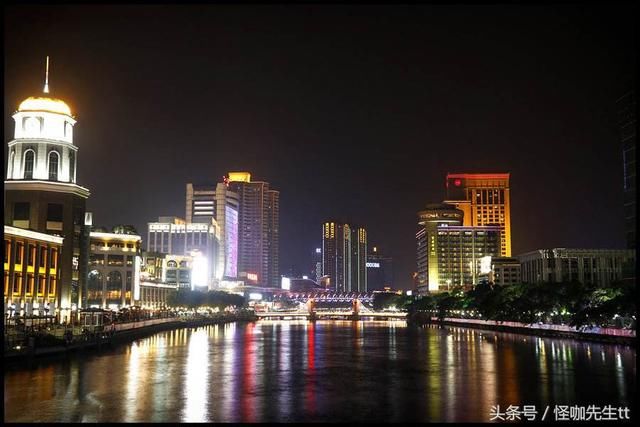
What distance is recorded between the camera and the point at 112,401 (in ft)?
120

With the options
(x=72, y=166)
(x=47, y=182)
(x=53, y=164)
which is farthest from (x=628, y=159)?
(x=47, y=182)

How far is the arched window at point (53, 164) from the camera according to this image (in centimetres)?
8481

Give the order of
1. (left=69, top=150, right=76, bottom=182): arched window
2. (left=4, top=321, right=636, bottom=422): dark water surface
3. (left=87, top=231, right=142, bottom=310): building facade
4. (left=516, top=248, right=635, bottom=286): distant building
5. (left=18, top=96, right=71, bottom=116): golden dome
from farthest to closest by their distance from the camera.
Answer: (left=516, top=248, right=635, bottom=286): distant building
(left=87, top=231, right=142, bottom=310): building facade
(left=69, top=150, right=76, bottom=182): arched window
(left=18, top=96, right=71, bottom=116): golden dome
(left=4, top=321, right=636, bottom=422): dark water surface

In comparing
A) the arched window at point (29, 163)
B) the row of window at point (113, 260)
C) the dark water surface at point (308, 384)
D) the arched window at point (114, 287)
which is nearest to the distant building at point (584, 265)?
the row of window at point (113, 260)

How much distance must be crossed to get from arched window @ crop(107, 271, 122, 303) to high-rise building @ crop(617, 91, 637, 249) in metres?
96.5

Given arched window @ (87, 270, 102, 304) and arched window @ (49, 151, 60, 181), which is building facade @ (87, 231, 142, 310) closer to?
arched window @ (87, 270, 102, 304)

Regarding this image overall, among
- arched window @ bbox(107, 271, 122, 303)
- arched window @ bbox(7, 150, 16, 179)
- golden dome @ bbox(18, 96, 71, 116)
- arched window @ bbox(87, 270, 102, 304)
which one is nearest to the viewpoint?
arched window @ bbox(7, 150, 16, 179)

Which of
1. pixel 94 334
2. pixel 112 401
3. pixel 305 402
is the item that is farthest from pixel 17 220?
pixel 305 402

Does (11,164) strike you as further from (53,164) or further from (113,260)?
(113,260)

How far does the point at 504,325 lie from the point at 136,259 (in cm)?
6990

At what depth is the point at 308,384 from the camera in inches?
1794

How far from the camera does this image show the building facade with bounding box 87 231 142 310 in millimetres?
126125

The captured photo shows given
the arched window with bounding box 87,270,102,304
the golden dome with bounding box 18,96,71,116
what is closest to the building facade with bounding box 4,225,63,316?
the golden dome with bounding box 18,96,71,116

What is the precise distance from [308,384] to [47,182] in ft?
171
